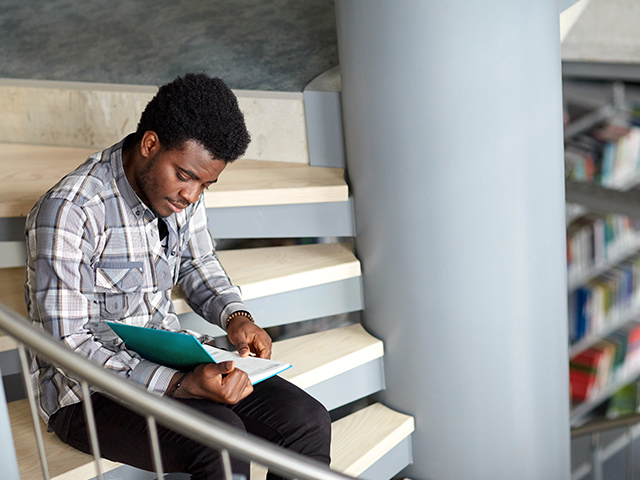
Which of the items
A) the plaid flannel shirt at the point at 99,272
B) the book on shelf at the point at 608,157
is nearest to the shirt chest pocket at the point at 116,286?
the plaid flannel shirt at the point at 99,272

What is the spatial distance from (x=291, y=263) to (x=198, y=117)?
917 mm

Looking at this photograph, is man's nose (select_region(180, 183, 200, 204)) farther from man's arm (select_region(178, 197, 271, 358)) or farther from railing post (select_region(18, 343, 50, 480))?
railing post (select_region(18, 343, 50, 480))

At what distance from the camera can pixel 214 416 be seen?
152 cm

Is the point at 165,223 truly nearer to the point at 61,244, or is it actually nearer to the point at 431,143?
the point at 61,244

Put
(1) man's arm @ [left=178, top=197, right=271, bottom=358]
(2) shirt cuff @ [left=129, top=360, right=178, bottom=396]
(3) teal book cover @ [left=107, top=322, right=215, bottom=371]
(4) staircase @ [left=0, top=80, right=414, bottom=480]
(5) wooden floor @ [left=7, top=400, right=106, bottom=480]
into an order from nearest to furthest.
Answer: (3) teal book cover @ [left=107, top=322, right=215, bottom=371] < (2) shirt cuff @ [left=129, top=360, right=178, bottom=396] < (5) wooden floor @ [left=7, top=400, right=106, bottom=480] < (1) man's arm @ [left=178, top=197, right=271, bottom=358] < (4) staircase @ [left=0, top=80, right=414, bottom=480]

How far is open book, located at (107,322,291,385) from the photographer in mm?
1417

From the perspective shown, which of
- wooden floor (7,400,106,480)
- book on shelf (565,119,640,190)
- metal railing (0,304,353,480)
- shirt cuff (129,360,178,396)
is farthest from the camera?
book on shelf (565,119,640,190)

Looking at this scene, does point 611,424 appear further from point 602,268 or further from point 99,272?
point 99,272

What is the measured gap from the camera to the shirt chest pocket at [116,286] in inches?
63.9

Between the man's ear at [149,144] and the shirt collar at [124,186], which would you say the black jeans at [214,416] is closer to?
the shirt collar at [124,186]

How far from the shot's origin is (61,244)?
1.49 metres

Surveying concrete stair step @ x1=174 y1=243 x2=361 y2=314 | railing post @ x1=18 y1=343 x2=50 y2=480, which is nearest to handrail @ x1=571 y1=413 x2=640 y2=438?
concrete stair step @ x1=174 y1=243 x2=361 y2=314

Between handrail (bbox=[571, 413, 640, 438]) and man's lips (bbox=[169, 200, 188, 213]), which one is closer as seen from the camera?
man's lips (bbox=[169, 200, 188, 213])

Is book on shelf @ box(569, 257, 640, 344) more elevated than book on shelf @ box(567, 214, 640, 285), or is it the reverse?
book on shelf @ box(567, 214, 640, 285)
